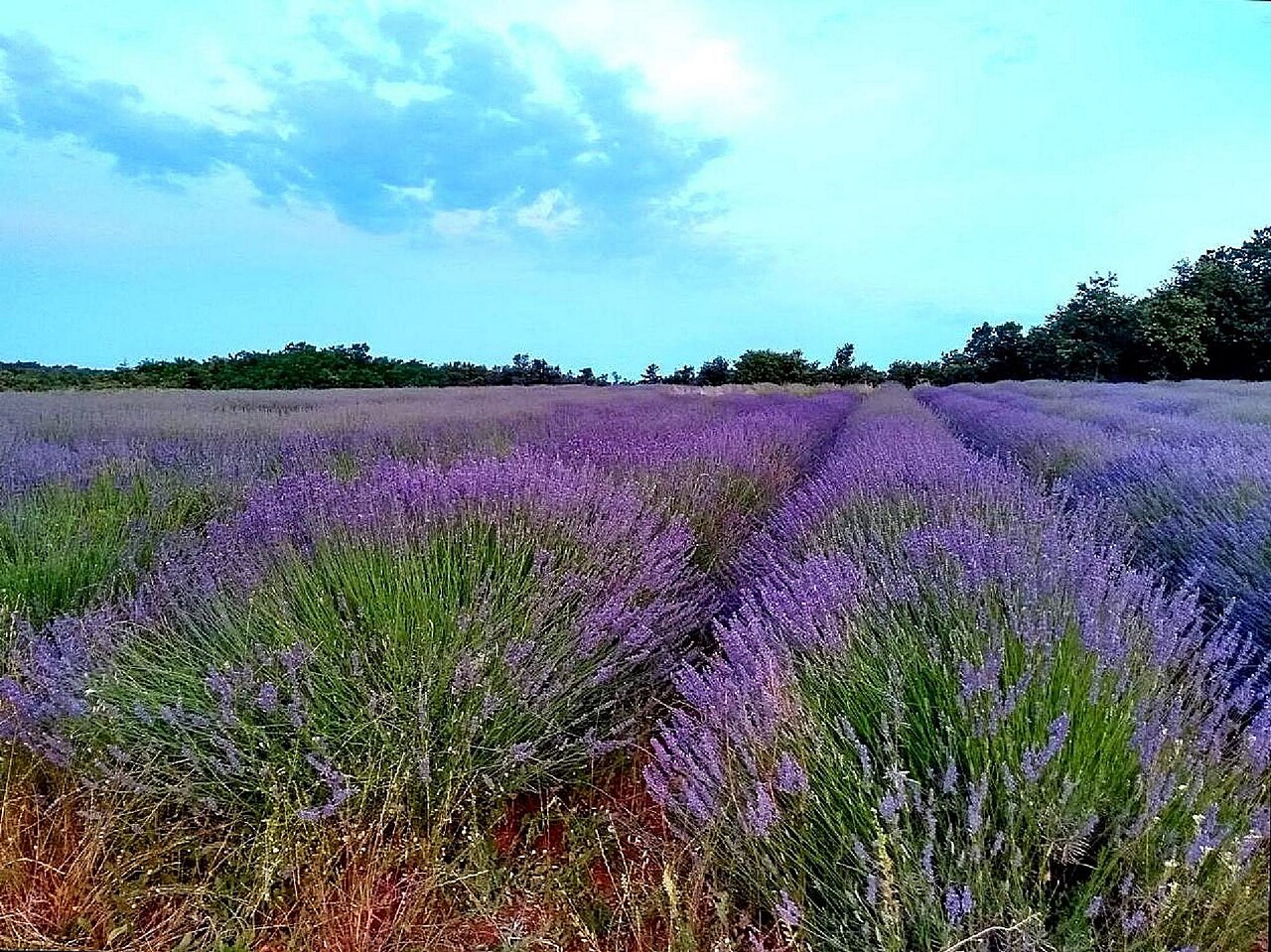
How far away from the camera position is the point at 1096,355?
34531 mm

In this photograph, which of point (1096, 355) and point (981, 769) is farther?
point (1096, 355)

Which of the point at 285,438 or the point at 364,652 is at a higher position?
the point at 285,438

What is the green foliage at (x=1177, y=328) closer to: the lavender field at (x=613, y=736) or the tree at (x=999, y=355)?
the tree at (x=999, y=355)

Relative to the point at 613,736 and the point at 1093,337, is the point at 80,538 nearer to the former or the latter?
the point at 613,736

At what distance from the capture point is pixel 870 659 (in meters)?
1.59

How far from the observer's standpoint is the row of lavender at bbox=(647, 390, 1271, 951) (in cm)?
110

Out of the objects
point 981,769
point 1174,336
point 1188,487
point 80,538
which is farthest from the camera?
point 1174,336

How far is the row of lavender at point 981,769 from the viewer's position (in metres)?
1.10

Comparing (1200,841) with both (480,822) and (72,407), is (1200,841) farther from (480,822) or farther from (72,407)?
(72,407)

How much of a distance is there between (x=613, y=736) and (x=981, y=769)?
3.00 feet

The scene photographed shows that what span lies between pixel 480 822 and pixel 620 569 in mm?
856

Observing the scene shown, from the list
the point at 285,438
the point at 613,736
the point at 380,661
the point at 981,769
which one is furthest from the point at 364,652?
the point at 285,438

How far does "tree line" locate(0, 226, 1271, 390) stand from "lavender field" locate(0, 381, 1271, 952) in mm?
23198

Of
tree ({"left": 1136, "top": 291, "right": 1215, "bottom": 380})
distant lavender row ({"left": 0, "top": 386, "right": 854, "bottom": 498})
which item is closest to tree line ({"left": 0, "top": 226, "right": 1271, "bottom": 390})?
tree ({"left": 1136, "top": 291, "right": 1215, "bottom": 380})
